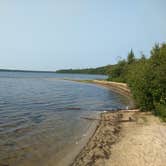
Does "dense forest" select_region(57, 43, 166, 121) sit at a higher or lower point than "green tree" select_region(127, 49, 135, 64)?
lower

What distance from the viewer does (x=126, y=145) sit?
11.2m

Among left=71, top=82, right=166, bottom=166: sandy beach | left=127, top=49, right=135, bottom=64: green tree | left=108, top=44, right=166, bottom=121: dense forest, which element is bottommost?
left=71, top=82, right=166, bottom=166: sandy beach

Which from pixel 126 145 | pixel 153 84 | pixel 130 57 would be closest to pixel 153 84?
pixel 153 84

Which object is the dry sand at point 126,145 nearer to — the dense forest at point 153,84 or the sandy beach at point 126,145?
the sandy beach at point 126,145

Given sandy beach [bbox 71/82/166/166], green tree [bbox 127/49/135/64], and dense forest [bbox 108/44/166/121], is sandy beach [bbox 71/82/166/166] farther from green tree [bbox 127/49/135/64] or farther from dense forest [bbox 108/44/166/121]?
green tree [bbox 127/49/135/64]

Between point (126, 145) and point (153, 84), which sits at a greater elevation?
point (153, 84)

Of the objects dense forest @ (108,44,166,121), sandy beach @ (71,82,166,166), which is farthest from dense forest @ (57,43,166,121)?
sandy beach @ (71,82,166,166)

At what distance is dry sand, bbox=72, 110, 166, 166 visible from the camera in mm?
9312

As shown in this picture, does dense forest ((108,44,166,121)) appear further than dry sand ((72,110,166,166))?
Yes

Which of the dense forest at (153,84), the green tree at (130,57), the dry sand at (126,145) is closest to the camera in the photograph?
the dry sand at (126,145)

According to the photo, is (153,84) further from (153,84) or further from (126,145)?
(126,145)

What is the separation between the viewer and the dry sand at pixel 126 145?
9.31 m

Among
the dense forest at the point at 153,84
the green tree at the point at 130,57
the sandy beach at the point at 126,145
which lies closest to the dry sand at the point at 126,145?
the sandy beach at the point at 126,145

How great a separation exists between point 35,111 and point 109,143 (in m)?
10.7
